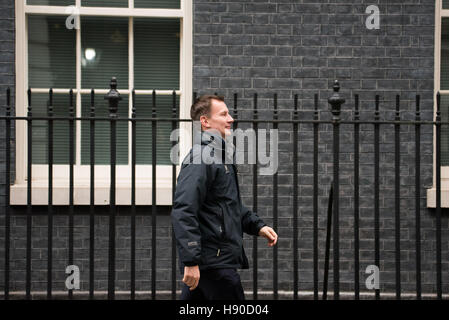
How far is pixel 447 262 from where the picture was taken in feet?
18.6

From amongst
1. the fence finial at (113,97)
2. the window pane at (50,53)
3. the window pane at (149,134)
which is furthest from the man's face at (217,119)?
the window pane at (50,53)

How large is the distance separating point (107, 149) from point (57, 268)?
4.23ft

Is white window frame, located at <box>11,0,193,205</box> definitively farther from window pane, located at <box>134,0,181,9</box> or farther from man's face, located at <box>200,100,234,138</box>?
man's face, located at <box>200,100,234,138</box>

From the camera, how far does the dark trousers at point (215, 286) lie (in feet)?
10.9

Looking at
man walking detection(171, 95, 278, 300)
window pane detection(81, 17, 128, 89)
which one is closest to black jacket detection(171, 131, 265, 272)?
man walking detection(171, 95, 278, 300)

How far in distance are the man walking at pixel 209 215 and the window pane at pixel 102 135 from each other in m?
2.41

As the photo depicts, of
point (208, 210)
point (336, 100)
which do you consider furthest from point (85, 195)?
point (336, 100)

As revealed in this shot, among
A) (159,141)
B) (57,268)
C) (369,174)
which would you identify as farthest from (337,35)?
(57,268)

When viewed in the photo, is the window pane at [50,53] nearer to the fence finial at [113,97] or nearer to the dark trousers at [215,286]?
the fence finial at [113,97]

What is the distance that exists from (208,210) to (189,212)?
214 millimetres

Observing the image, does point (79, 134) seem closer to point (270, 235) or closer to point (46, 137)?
point (46, 137)

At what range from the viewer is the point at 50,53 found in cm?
582
